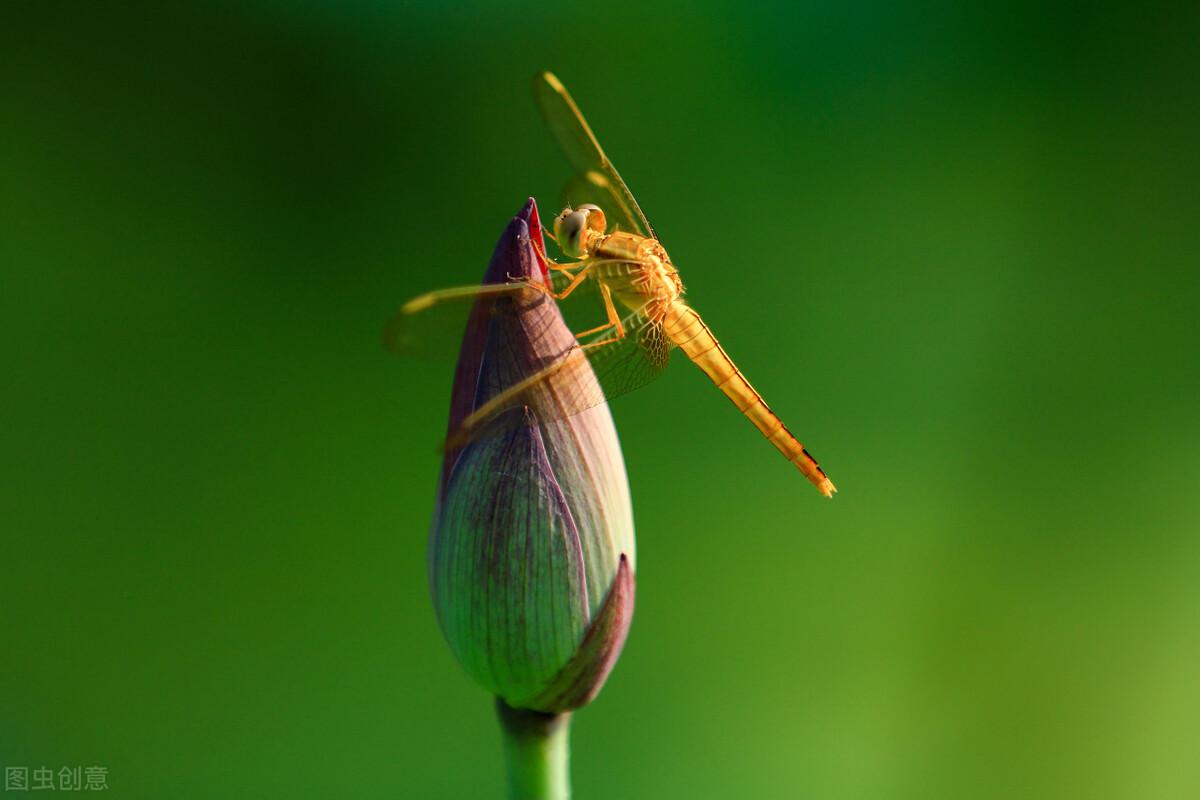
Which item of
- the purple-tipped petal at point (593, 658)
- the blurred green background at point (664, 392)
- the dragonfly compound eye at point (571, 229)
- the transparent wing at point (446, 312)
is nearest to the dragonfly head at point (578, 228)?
the dragonfly compound eye at point (571, 229)

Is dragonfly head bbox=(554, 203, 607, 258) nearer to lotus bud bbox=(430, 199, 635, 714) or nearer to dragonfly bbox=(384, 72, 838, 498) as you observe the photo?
dragonfly bbox=(384, 72, 838, 498)

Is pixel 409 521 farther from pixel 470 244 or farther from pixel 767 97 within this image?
pixel 767 97

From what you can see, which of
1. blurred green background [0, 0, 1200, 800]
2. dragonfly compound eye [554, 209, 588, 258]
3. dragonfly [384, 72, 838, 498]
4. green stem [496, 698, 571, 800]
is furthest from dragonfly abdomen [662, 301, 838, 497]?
blurred green background [0, 0, 1200, 800]

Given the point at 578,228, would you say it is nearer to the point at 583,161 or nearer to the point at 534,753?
the point at 583,161

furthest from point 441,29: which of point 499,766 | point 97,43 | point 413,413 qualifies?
point 499,766

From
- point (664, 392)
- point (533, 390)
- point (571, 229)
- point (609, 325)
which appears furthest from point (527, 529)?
point (664, 392)

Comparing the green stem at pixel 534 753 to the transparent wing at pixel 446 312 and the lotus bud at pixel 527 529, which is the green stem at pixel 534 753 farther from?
the transparent wing at pixel 446 312
